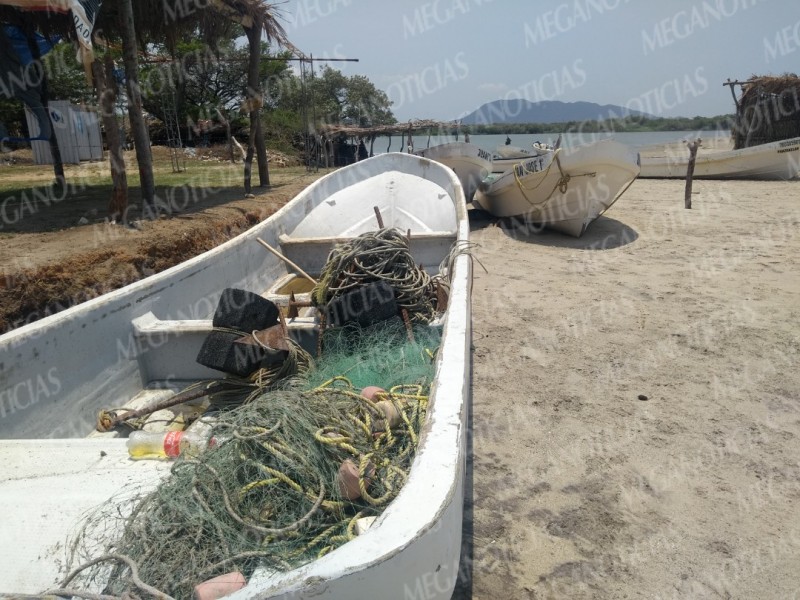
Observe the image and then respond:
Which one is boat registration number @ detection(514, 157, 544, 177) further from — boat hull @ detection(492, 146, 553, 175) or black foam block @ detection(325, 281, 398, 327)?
boat hull @ detection(492, 146, 553, 175)

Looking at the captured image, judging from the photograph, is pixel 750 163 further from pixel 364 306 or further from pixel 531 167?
pixel 364 306

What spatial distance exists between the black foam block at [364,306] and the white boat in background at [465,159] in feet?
27.4

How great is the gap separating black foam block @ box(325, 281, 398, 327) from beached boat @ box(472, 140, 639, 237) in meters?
6.63

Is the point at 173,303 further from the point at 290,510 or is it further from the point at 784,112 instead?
the point at 784,112

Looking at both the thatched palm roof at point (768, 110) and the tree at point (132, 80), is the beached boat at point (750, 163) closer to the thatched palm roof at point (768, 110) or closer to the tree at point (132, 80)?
the thatched palm roof at point (768, 110)

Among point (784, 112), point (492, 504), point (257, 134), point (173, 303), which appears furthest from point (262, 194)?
point (784, 112)

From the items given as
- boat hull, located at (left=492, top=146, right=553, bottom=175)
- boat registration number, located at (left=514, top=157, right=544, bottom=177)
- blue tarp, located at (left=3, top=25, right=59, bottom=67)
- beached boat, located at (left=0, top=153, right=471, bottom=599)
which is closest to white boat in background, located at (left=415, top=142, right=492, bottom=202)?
boat registration number, located at (left=514, top=157, right=544, bottom=177)

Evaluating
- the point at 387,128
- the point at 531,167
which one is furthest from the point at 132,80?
the point at 387,128

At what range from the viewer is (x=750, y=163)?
1570cm

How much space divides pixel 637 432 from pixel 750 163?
15.2m

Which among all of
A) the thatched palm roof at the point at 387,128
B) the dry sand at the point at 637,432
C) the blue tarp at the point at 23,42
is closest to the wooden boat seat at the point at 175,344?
the dry sand at the point at 637,432

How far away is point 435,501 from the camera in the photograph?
60.3 inches

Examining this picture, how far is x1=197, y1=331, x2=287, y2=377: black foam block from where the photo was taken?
3027 mm

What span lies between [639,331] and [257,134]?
767 centimetres
